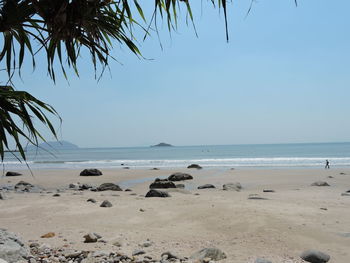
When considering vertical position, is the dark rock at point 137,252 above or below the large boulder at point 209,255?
below

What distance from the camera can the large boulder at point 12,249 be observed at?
15.0 ft

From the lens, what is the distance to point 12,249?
184 inches

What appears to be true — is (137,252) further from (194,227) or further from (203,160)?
(203,160)

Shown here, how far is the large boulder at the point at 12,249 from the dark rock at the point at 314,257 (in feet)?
12.6

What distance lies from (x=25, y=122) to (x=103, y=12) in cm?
103

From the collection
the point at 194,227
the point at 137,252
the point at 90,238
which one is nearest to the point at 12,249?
the point at 90,238

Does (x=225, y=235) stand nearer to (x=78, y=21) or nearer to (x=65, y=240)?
(x=65, y=240)

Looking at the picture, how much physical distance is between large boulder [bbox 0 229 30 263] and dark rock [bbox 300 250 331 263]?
3844mm

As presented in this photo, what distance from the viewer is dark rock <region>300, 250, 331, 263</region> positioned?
5.13m

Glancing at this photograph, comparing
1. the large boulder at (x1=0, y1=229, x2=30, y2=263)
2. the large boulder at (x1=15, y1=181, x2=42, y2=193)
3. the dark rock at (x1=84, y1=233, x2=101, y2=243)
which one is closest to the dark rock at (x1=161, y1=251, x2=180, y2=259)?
the dark rock at (x1=84, y1=233, x2=101, y2=243)

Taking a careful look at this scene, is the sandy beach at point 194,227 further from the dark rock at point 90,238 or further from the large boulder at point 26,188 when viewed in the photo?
the large boulder at point 26,188

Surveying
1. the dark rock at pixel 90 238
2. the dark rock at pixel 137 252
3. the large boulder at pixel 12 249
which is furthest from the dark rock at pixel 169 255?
the large boulder at pixel 12 249

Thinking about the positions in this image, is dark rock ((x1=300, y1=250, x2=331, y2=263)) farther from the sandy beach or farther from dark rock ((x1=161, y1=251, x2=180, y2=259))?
dark rock ((x1=161, y1=251, x2=180, y2=259))

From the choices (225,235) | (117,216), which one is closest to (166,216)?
(117,216)
